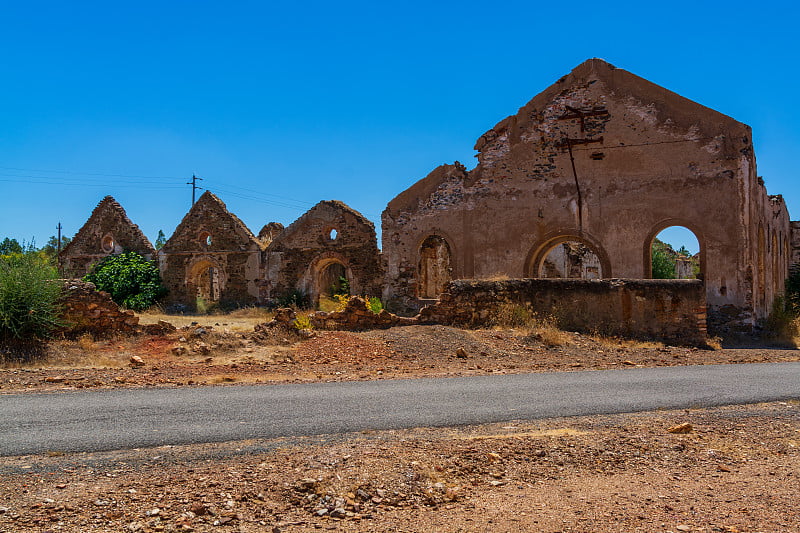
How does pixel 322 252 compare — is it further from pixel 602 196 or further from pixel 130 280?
pixel 602 196

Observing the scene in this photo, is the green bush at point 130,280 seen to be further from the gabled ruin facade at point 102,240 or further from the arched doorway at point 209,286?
the arched doorway at point 209,286

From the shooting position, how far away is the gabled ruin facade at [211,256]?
85.0 feet

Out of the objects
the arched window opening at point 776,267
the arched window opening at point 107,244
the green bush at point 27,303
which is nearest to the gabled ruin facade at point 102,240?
the arched window opening at point 107,244

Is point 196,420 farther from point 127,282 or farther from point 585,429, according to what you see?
point 127,282

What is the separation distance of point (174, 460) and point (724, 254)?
55.0ft

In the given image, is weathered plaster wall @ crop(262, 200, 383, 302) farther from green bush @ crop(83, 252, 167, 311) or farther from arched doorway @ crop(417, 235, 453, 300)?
green bush @ crop(83, 252, 167, 311)

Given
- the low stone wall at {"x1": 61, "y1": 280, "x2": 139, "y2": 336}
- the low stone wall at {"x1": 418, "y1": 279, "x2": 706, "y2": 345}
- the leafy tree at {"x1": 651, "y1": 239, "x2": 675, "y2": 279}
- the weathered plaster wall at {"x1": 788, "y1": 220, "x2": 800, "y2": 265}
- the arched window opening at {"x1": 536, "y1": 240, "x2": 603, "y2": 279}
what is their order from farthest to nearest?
1. the leafy tree at {"x1": 651, "y1": 239, "x2": 675, "y2": 279}
2. the arched window opening at {"x1": 536, "y1": 240, "x2": 603, "y2": 279}
3. the weathered plaster wall at {"x1": 788, "y1": 220, "x2": 800, "y2": 265}
4. the low stone wall at {"x1": 418, "y1": 279, "x2": 706, "y2": 345}
5. the low stone wall at {"x1": 61, "y1": 280, "x2": 139, "y2": 336}

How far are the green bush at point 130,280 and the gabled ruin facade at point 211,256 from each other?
22.2 inches

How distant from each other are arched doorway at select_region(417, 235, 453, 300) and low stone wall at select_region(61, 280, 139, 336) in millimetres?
11429

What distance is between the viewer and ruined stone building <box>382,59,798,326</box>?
697 inches

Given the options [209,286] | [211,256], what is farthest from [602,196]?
[209,286]

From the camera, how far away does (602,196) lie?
19.3 metres

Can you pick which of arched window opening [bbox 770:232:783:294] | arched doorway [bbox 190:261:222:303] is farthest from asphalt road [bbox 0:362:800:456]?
arched doorway [bbox 190:261:222:303]

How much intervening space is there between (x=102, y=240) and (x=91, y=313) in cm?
1731
